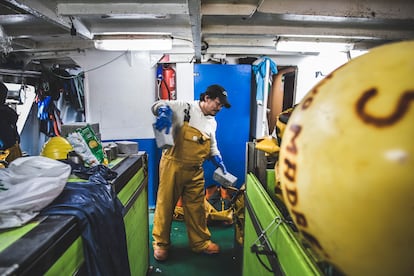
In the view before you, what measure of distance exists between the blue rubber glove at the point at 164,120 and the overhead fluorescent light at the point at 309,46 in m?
1.86

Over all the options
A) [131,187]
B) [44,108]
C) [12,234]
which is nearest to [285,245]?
[12,234]

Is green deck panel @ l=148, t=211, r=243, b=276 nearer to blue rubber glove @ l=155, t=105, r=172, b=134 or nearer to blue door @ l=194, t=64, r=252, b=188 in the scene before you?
blue door @ l=194, t=64, r=252, b=188

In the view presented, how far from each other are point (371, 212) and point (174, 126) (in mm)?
2550

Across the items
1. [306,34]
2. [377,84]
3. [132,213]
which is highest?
[306,34]

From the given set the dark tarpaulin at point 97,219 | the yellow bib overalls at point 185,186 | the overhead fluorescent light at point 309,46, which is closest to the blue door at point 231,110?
the overhead fluorescent light at point 309,46

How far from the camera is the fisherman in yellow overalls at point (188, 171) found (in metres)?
2.96

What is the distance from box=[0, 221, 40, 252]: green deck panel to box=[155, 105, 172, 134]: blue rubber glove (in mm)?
1608

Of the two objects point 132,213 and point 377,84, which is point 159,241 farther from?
point 377,84

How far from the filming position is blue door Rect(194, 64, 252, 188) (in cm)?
420

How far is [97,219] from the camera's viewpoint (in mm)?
1312

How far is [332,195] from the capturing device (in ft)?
1.84

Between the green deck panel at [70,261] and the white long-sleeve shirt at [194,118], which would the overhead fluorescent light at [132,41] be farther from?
the green deck panel at [70,261]

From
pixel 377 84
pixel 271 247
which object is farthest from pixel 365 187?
pixel 271 247

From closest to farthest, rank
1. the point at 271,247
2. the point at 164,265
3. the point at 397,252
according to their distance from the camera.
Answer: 1. the point at 397,252
2. the point at 271,247
3. the point at 164,265
